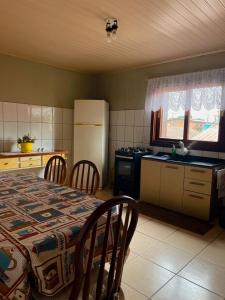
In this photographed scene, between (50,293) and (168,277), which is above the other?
(50,293)

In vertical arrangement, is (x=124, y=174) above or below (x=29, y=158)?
below

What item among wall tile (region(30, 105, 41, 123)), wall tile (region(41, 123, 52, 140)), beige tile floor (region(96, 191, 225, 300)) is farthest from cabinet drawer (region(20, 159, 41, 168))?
beige tile floor (region(96, 191, 225, 300))

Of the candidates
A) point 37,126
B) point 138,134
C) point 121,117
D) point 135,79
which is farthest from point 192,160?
point 37,126

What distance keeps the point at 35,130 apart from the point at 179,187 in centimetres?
250

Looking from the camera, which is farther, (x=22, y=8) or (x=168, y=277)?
(x=22, y=8)

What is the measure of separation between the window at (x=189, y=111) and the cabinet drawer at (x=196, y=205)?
0.71m

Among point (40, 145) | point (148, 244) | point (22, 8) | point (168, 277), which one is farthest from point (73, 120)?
point (168, 277)

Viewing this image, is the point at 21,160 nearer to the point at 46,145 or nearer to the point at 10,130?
the point at 10,130

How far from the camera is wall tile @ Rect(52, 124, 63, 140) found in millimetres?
4102

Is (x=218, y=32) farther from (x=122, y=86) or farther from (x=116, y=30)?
(x=122, y=86)

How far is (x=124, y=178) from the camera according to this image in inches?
146

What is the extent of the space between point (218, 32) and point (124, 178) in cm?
236

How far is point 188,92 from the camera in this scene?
3289 mm

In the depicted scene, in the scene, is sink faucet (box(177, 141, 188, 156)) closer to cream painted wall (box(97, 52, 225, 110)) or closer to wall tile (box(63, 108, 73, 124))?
cream painted wall (box(97, 52, 225, 110))
